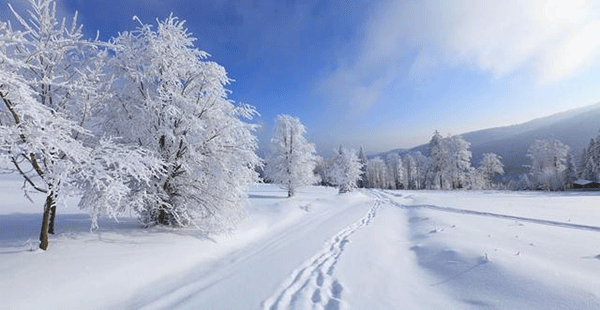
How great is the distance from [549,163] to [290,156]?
57028 millimetres

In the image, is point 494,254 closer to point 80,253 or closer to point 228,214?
point 228,214

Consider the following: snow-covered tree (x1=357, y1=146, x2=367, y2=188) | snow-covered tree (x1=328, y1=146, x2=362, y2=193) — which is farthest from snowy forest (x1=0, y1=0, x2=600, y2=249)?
snow-covered tree (x1=357, y1=146, x2=367, y2=188)

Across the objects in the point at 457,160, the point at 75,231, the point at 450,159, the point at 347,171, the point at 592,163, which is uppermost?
the point at 450,159

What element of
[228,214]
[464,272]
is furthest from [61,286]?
[464,272]

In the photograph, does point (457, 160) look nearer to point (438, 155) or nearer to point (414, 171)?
point (438, 155)

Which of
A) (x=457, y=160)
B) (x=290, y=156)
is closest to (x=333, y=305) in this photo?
(x=290, y=156)

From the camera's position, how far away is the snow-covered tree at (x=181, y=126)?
978 cm

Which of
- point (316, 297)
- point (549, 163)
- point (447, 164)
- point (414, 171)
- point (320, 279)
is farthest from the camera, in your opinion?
point (414, 171)

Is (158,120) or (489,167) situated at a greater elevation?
(489,167)

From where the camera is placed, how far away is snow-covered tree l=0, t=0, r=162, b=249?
5.27 metres

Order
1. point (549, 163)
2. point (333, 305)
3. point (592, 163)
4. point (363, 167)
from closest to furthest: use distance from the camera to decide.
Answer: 1. point (333, 305)
2. point (592, 163)
3. point (549, 163)
4. point (363, 167)

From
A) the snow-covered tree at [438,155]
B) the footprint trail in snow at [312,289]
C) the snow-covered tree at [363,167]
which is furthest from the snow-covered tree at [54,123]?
the snow-covered tree at [363,167]

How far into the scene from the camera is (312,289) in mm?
5766

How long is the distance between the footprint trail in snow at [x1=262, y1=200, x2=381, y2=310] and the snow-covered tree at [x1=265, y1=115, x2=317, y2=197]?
90.1 feet
